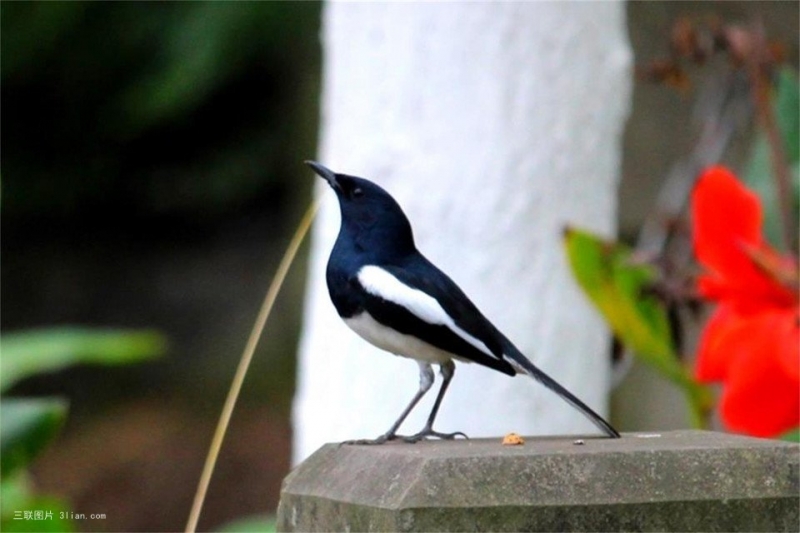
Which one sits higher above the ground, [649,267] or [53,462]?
[649,267]

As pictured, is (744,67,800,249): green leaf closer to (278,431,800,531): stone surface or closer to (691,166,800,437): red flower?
(691,166,800,437): red flower

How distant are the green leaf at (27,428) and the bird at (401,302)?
0.97 m

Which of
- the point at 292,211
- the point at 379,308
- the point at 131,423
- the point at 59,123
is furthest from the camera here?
the point at 131,423

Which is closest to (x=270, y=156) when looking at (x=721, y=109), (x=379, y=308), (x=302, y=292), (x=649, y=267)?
(x=302, y=292)

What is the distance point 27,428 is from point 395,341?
108 cm

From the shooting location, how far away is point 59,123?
7.40 metres

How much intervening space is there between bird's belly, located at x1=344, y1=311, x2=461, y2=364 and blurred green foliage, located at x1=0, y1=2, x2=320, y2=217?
5.22 metres

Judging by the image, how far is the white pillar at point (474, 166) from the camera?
2129 mm

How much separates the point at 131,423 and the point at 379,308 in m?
7.64

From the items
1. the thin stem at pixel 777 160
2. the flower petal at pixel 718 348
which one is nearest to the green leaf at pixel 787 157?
the thin stem at pixel 777 160

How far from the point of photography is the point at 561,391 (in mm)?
1266

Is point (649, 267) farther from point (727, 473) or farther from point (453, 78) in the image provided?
point (727, 473)

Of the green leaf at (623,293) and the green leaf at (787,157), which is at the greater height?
the green leaf at (787,157)

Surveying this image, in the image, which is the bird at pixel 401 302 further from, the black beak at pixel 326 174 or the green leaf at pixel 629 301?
the green leaf at pixel 629 301
